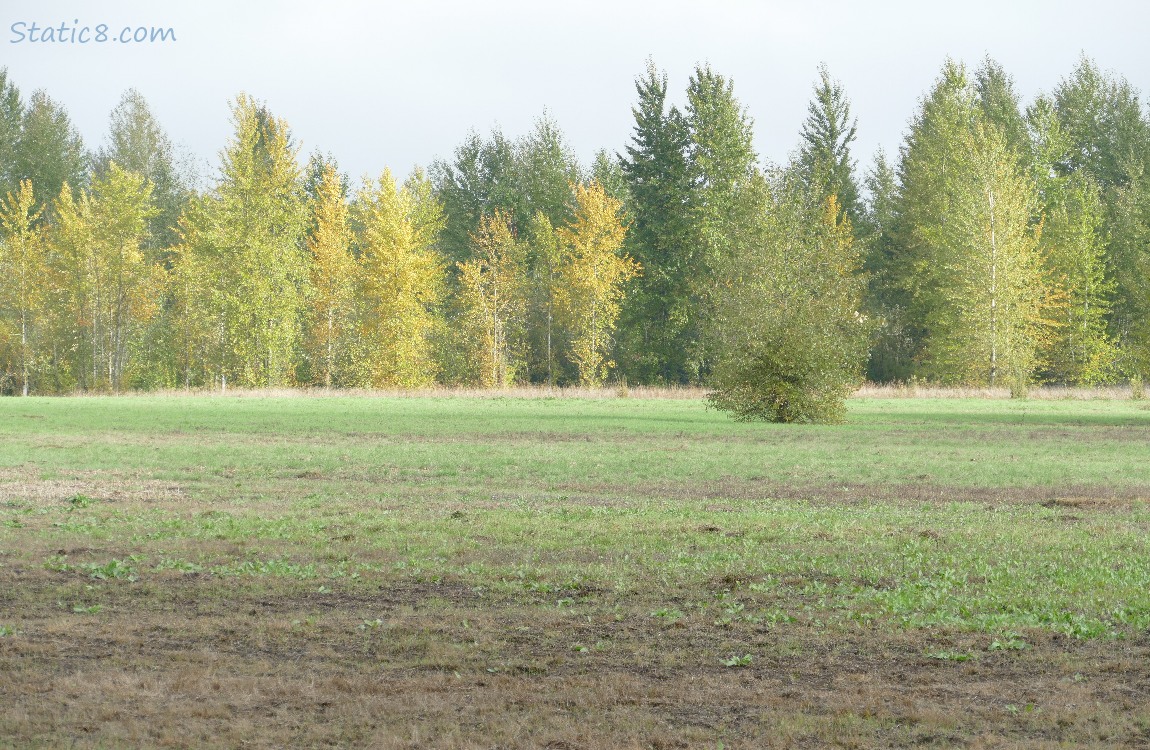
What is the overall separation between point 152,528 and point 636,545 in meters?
6.78

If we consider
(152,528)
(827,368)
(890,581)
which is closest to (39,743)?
(890,581)

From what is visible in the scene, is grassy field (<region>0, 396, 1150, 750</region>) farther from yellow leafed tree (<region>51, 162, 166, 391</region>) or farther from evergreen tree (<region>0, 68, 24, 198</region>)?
evergreen tree (<region>0, 68, 24, 198</region>)

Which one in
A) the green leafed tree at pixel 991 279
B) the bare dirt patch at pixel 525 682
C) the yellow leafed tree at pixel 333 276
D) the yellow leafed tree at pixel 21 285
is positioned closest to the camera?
the bare dirt patch at pixel 525 682

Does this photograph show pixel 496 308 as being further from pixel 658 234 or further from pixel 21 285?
pixel 21 285

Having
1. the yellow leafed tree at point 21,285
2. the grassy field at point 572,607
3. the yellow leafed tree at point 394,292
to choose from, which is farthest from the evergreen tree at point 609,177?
the grassy field at point 572,607

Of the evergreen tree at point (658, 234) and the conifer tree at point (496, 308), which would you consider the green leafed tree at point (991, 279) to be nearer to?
the evergreen tree at point (658, 234)

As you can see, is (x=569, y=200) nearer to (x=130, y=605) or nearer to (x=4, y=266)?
(x=4, y=266)

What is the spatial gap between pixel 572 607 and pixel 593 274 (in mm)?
63779

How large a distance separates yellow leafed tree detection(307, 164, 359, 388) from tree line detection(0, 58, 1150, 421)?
17 cm

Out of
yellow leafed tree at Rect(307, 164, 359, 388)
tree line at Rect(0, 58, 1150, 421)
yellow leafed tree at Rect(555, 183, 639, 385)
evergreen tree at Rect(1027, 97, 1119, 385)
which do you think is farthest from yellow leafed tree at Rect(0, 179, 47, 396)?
evergreen tree at Rect(1027, 97, 1119, 385)

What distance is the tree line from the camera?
7344 centimetres

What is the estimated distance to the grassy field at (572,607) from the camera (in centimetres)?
795

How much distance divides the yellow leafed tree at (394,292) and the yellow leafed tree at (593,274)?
9018 mm

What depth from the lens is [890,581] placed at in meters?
12.7
